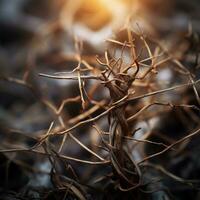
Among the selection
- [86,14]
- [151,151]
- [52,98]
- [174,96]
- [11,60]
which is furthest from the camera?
[86,14]

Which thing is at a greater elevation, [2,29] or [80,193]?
[80,193]

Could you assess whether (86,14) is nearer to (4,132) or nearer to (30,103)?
(30,103)

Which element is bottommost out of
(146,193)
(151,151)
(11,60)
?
(11,60)

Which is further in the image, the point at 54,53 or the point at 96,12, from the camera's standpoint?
the point at 96,12

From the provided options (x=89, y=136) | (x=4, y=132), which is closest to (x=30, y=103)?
(x=4, y=132)

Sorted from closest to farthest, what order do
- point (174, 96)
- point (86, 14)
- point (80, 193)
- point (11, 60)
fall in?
point (80, 193) < point (174, 96) < point (11, 60) < point (86, 14)

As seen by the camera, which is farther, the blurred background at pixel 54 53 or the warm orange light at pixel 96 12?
the warm orange light at pixel 96 12

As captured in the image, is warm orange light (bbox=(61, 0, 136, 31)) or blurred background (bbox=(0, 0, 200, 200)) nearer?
blurred background (bbox=(0, 0, 200, 200))

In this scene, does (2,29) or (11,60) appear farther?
(2,29)

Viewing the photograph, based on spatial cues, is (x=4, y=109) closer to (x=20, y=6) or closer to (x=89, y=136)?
(x=89, y=136)
